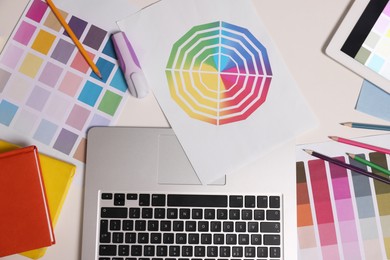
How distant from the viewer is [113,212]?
0.66m

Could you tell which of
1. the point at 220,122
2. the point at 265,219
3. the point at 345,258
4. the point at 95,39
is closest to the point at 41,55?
the point at 95,39

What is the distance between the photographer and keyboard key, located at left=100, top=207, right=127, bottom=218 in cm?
66

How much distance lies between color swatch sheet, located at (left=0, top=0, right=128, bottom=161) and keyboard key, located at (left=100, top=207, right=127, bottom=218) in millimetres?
89

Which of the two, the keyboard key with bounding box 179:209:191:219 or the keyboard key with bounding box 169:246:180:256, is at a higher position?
the keyboard key with bounding box 179:209:191:219

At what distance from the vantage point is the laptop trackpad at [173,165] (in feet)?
2.20

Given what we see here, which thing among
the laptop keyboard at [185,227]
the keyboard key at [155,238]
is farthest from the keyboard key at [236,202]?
the keyboard key at [155,238]

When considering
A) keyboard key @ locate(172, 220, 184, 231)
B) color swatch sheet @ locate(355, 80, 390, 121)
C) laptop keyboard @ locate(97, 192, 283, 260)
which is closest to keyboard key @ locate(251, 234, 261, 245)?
laptop keyboard @ locate(97, 192, 283, 260)

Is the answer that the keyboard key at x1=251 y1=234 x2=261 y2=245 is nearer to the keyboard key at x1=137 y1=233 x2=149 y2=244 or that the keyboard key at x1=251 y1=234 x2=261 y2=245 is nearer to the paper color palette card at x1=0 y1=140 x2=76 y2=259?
the keyboard key at x1=137 y1=233 x2=149 y2=244

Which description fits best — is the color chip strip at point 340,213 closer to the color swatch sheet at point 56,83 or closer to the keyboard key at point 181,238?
the keyboard key at point 181,238

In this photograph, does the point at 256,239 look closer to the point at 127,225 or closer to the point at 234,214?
the point at 234,214

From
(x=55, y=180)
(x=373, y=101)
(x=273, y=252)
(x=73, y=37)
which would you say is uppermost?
(x=73, y=37)

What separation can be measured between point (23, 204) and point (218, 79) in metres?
0.33

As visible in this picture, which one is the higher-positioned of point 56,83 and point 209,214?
point 56,83

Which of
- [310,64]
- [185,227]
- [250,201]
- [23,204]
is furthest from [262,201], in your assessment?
[23,204]
